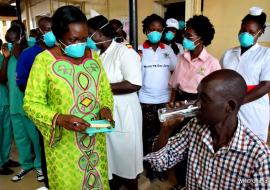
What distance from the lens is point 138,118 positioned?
2189 mm

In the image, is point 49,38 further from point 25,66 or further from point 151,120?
point 151,120

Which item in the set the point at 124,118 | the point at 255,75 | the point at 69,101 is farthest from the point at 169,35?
the point at 69,101

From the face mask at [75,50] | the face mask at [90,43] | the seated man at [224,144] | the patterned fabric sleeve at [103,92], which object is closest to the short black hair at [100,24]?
the face mask at [90,43]

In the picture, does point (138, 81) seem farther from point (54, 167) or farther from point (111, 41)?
point (54, 167)

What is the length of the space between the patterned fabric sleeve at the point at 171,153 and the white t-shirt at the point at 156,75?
4.16 ft

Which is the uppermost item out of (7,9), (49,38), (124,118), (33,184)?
(7,9)

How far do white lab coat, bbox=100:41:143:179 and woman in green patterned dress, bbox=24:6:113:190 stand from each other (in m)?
0.45

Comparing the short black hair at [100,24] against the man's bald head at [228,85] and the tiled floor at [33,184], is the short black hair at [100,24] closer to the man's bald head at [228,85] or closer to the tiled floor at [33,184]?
the man's bald head at [228,85]

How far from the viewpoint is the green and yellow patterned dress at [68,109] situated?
137cm

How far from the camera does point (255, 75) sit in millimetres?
2014

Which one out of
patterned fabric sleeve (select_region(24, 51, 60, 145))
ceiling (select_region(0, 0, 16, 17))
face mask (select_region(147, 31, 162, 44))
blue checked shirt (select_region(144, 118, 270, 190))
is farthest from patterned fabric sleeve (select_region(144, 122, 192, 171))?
ceiling (select_region(0, 0, 16, 17))

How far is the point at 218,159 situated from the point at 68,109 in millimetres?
836

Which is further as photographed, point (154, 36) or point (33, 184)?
point (33, 184)

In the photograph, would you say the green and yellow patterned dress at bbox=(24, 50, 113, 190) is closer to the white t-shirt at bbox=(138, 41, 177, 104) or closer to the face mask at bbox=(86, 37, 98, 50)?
the face mask at bbox=(86, 37, 98, 50)
